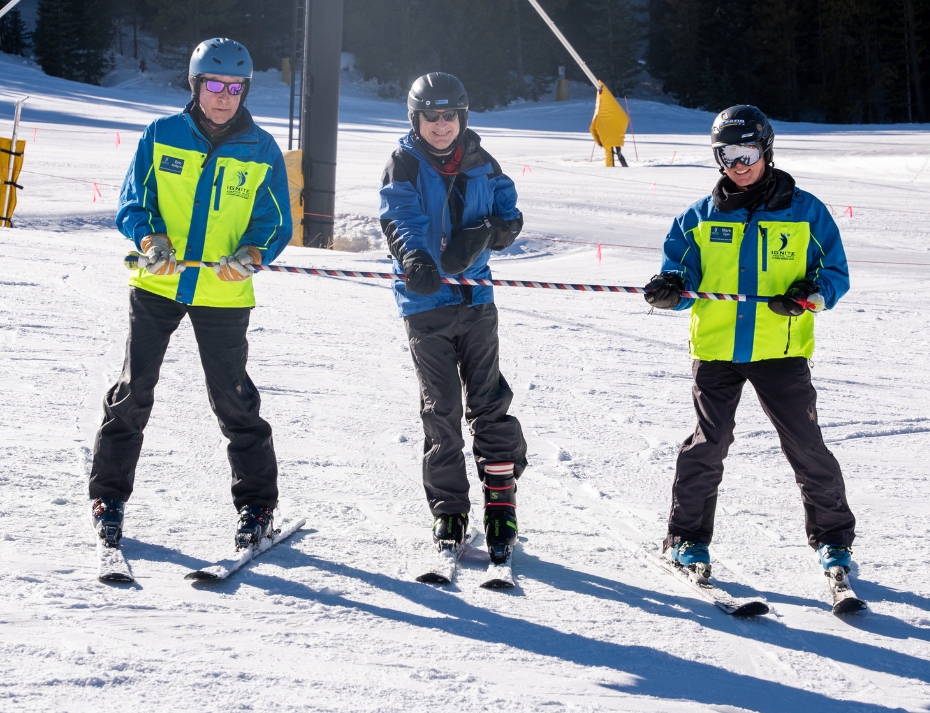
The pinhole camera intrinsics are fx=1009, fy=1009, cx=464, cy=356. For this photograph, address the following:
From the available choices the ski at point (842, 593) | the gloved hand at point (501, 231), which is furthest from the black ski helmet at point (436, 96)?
the ski at point (842, 593)

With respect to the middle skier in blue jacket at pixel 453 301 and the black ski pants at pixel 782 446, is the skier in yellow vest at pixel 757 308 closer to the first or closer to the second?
the black ski pants at pixel 782 446

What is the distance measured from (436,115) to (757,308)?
135cm

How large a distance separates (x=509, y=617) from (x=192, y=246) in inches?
68.6

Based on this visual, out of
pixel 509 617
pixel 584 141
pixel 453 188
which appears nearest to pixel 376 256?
pixel 453 188

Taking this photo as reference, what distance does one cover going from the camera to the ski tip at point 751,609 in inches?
132

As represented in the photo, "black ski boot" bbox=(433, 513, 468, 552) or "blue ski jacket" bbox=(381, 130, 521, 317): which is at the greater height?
"blue ski jacket" bbox=(381, 130, 521, 317)

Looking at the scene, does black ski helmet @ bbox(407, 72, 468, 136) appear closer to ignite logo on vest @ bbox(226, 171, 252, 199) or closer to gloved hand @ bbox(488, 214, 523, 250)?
gloved hand @ bbox(488, 214, 523, 250)

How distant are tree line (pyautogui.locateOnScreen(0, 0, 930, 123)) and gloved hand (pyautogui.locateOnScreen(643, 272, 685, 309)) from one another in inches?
1461

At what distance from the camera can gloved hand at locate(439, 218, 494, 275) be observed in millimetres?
3674

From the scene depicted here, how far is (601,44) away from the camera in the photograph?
41125 mm

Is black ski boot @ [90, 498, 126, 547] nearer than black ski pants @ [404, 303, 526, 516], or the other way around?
black ski boot @ [90, 498, 126, 547]

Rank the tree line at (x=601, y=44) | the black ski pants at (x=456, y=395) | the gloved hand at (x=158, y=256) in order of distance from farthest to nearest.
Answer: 1. the tree line at (x=601, y=44)
2. the black ski pants at (x=456, y=395)
3. the gloved hand at (x=158, y=256)

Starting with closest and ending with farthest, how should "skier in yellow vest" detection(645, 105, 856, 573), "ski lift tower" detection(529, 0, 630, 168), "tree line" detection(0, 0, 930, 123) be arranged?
"skier in yellow vest" detection(645, 105, 856, 573), "ski lift tower" detection(529, 0, 630, 168), "tree line" detection(0, 0, 930, 123)

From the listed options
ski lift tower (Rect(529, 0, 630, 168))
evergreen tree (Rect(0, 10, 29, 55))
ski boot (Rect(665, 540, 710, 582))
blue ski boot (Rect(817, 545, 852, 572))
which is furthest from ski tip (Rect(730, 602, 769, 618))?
evergreen tree (Rect(0, 10, 29, 55))
